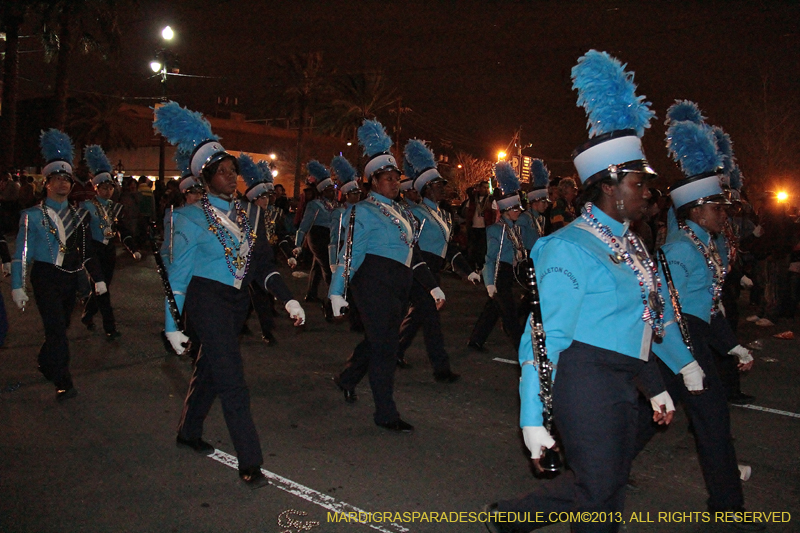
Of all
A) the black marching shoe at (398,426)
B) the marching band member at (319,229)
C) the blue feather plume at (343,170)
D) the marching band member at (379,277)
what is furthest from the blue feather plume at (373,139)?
the marching band member at (319,229)

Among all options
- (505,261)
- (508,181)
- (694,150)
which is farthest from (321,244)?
(694,150)

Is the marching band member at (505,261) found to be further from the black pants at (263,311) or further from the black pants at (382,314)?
the black pants at (263,311)

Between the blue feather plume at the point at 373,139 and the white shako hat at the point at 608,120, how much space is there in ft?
11.1

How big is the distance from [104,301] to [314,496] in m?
5.79

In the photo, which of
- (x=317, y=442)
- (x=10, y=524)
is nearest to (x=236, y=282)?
(x=317, y=442)

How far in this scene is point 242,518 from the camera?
4320 millimetres

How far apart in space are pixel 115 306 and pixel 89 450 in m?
6.98

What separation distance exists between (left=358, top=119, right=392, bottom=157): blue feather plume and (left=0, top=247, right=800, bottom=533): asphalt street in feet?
7.84

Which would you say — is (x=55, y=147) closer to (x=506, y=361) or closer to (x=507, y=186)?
(x=507, y=186)

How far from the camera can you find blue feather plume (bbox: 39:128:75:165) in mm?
7602

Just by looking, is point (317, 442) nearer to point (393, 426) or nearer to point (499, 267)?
point (393, 426)

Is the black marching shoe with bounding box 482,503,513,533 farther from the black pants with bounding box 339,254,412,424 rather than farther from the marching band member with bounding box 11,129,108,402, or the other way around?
the marching band member with bounding box 11,129,108,402

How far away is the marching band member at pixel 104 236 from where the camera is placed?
30.8ft

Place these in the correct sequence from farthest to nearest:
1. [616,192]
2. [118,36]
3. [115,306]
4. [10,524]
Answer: [118,36]
[115,306]
[10,524]
[616,192]
